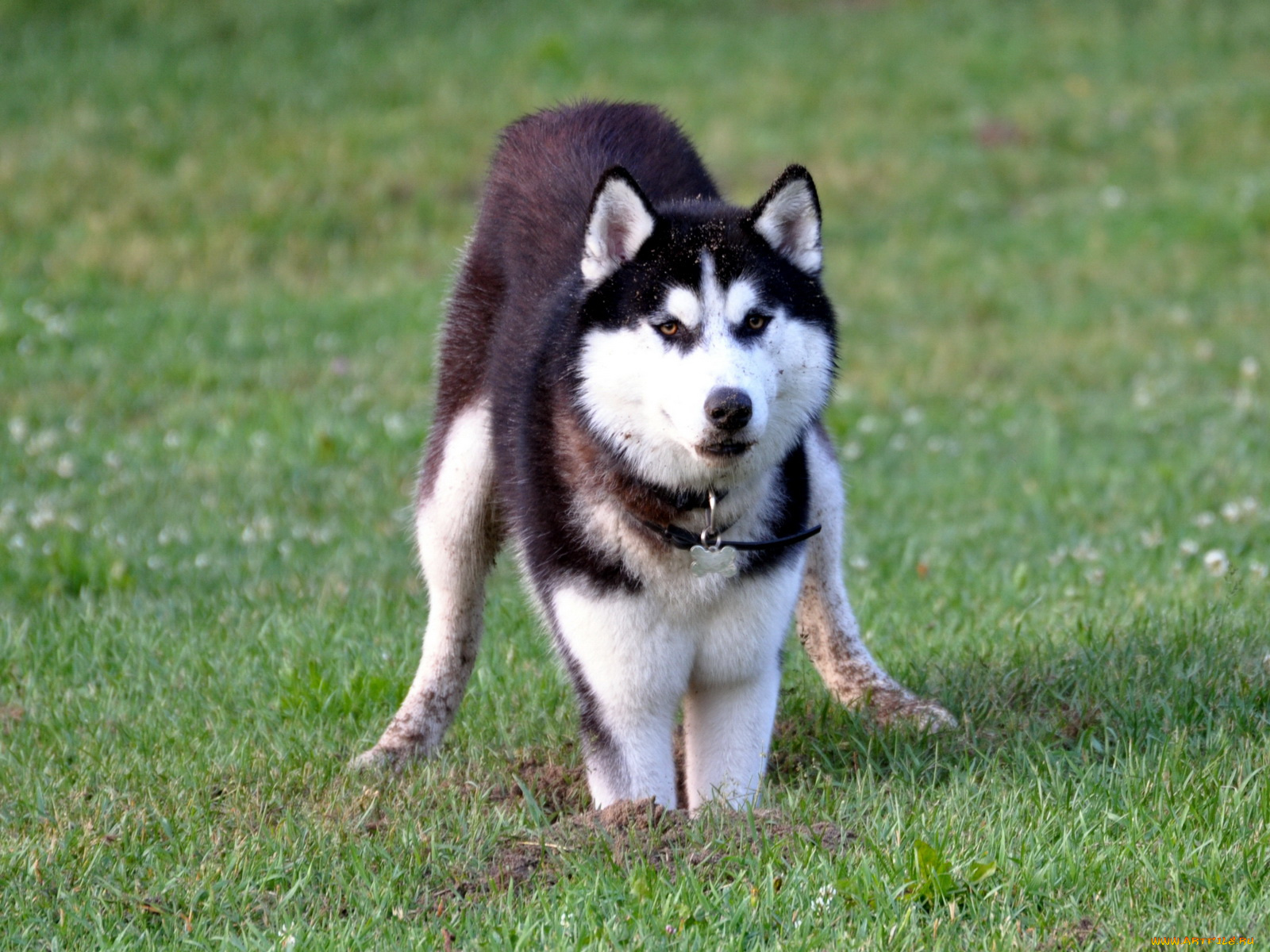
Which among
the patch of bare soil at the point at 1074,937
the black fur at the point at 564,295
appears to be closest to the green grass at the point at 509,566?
the patch of bare soil at the point at 1074,937

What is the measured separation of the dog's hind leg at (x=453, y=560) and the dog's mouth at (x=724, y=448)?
1156 mm

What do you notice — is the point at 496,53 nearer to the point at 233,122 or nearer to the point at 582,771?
the point at 233,122

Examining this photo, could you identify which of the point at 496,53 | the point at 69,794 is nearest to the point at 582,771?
the point at 69,794

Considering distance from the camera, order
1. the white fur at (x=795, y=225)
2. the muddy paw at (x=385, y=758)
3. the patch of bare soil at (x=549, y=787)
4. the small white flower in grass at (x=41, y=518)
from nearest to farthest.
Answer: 1. the white fur at (x=795, y=225)
2. the patch of bare soil at (x=549, y=787)
3. the muddy paw at (x=385, y=758)
4. the small white flower in grass at (x=41, y=518)

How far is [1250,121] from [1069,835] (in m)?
12.3

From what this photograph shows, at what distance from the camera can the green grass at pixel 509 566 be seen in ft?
10.8

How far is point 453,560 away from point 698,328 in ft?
4.63

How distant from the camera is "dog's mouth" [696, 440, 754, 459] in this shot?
11.0 ft

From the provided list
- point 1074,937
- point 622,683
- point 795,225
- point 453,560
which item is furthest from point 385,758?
point 1074,937

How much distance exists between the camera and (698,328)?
347cm

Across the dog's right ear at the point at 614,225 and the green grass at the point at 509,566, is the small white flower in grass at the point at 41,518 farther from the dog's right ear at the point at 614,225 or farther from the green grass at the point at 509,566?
the dog's right ear at the point at 614,225

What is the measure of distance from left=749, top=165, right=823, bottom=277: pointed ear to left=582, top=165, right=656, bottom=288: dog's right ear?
0.28 meters

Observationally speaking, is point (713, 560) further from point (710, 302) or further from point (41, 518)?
point (41, 518)

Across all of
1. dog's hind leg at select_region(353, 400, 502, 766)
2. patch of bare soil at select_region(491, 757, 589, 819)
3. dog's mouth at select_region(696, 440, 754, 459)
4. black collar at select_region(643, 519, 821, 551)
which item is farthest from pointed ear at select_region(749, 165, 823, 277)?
patch of bare soil at select_region(491, 757, 589, 819)
